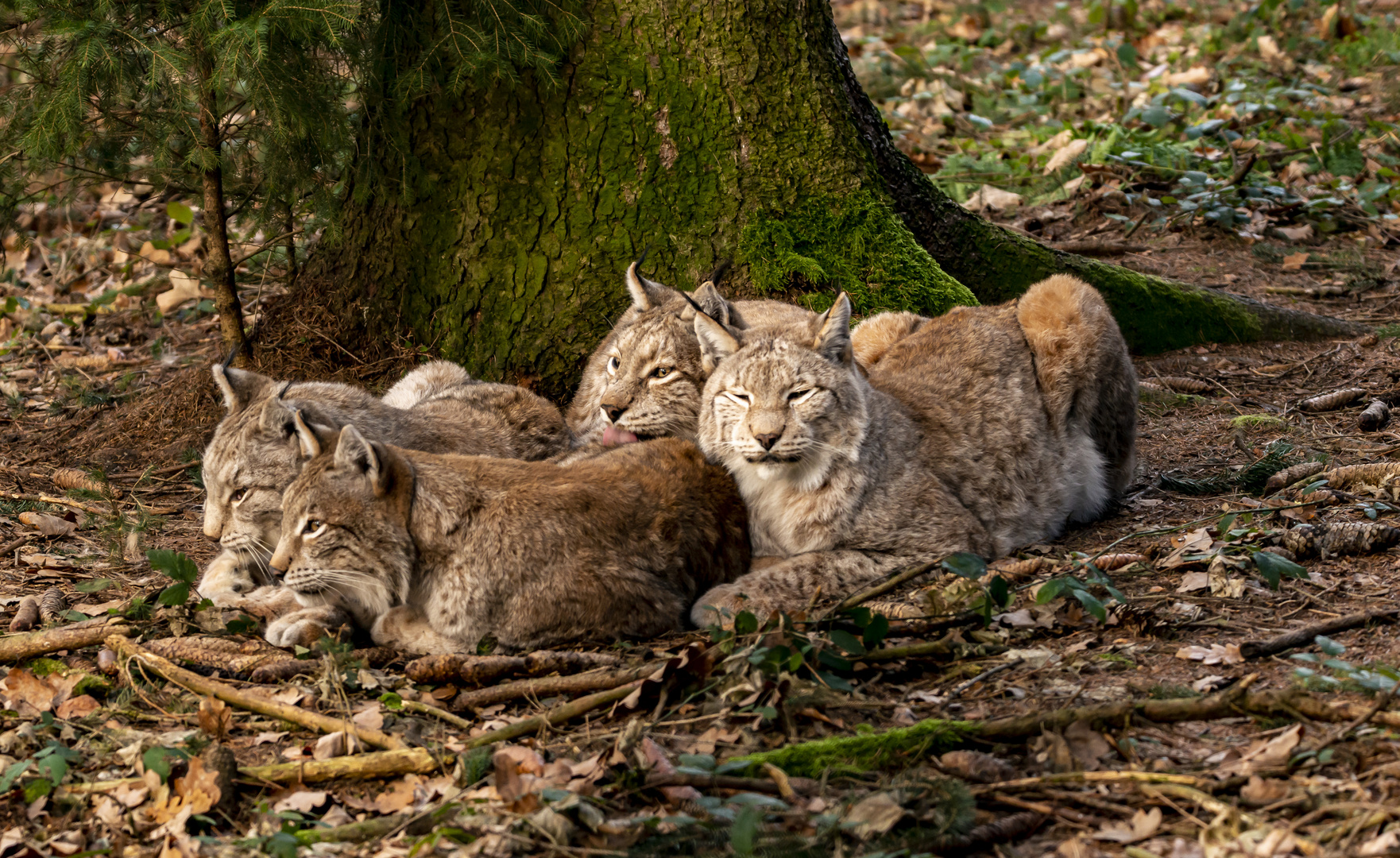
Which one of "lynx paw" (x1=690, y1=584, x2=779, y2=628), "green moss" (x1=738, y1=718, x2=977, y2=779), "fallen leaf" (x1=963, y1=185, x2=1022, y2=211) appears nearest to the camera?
"green moss" (x1=738, y1=718, x2=977, y2=779)

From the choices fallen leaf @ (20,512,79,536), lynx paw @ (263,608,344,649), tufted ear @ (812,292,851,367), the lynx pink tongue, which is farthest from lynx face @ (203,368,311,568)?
tufted ear @ (812,292,851,367)

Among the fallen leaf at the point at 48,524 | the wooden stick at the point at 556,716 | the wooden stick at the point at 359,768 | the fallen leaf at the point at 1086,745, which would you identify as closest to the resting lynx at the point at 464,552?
the wooden stick at the point at 556,716

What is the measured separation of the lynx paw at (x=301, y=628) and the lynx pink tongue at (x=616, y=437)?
5.34 feet

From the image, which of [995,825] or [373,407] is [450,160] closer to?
[373,407]

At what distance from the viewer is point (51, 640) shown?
4.53 metres

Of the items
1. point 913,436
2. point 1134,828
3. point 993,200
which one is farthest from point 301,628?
point 993,200

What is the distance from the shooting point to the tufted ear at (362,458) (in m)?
4.63

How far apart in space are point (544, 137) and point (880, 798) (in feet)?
15.6

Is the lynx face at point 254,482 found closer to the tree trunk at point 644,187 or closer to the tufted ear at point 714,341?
the tufted ear at point 714,341

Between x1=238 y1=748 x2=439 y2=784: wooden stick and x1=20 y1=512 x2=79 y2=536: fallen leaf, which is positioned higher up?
x1=20 y1=512 x2=79 y2=536: fallen leaf

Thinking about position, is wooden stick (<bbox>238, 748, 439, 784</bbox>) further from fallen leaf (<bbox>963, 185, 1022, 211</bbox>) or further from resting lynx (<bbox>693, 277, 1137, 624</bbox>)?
fallen leaf (<bbox>963, 185, 1022, 211</bbox>)

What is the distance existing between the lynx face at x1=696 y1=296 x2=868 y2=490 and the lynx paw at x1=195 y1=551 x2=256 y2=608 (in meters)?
Answer: 2.13

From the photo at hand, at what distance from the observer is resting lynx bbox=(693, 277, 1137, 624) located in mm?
5055

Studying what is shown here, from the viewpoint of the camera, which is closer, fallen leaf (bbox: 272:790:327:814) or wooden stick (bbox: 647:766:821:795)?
wooden stick (bbox: 647:766:821:795)
